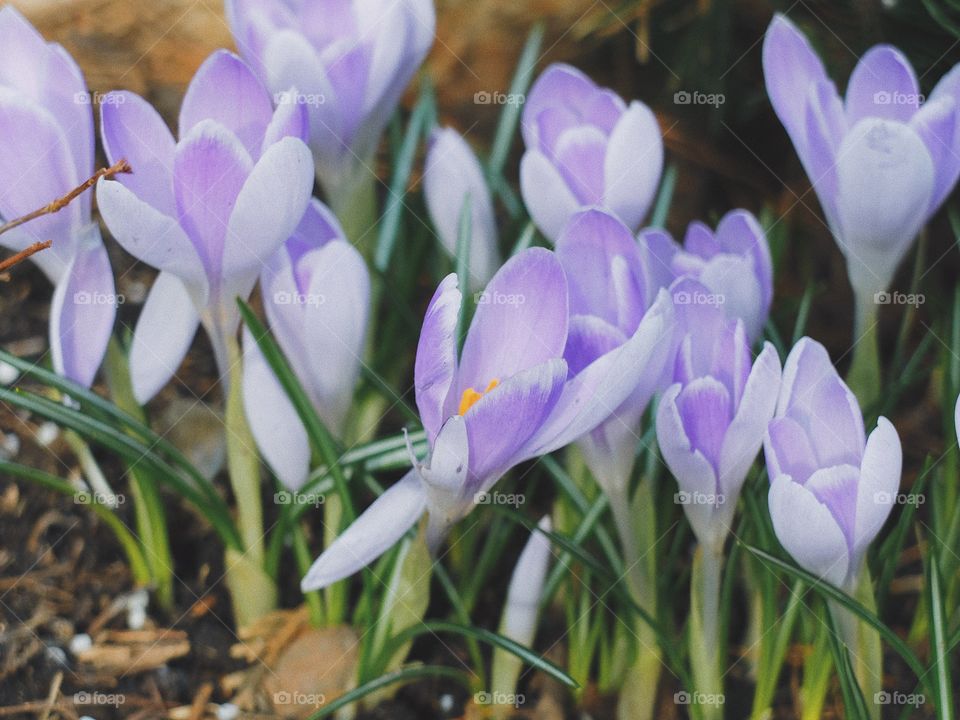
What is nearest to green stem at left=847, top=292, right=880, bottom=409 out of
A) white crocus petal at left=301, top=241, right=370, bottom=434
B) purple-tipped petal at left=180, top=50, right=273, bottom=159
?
white crocus petal at left=301, top=241, right=370, bottom=434

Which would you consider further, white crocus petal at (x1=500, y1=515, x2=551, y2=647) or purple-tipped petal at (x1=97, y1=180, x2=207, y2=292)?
white crocus petal at (x1=500, y1=515, x2=551, y2=647)

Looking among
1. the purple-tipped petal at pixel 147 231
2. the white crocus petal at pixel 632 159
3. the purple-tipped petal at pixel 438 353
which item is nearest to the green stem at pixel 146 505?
the purple-tipped petal at pixel 147 231

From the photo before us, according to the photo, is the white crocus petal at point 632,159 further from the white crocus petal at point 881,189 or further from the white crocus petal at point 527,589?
the white crocus petal at point 527,589

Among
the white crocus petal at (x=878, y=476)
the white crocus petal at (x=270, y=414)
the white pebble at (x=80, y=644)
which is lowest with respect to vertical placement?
the white pebble at (x=80, y=644)

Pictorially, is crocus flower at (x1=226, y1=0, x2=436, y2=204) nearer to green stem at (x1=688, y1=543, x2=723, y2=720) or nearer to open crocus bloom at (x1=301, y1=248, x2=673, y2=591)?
open crocus bloom at (x1=301, y1=248, x2=673, y2=591)

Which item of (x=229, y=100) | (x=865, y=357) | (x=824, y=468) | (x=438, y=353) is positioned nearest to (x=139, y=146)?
(x=229, y=100)

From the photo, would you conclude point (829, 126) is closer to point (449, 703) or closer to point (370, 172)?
point (370, 172)

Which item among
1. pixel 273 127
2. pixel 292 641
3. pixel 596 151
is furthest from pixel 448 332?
pixel 292 641
